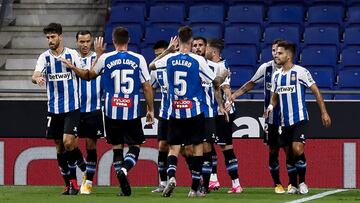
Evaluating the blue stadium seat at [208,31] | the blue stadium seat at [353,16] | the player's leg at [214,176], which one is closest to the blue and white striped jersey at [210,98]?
the player's leg at [214,176]

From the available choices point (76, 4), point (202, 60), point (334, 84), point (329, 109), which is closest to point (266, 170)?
point (329, 109)

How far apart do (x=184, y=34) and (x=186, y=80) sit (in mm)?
588

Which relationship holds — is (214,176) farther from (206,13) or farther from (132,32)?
(206,13)

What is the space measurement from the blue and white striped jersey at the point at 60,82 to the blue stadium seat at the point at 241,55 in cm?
600

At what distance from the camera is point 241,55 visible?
22375mm

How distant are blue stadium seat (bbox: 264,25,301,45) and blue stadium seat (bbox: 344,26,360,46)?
0.84 metres

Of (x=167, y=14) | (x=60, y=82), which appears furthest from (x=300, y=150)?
(x=167, y=14)

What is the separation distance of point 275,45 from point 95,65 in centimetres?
258

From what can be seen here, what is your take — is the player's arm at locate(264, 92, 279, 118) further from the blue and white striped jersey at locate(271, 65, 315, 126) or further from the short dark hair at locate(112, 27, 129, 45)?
the short dark hair at locate(112, 27, 129, 45)

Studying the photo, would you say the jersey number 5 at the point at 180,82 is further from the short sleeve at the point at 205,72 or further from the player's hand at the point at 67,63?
the player's hand at the point at 67,63

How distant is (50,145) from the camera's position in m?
20.0

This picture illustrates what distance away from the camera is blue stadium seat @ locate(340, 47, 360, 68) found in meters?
22.0

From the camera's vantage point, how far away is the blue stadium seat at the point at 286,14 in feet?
76.7

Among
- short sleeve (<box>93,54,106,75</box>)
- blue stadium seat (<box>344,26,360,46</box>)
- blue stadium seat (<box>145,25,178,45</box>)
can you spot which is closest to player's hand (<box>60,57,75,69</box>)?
short sleeve (<box>93,54,106,75</box>)
